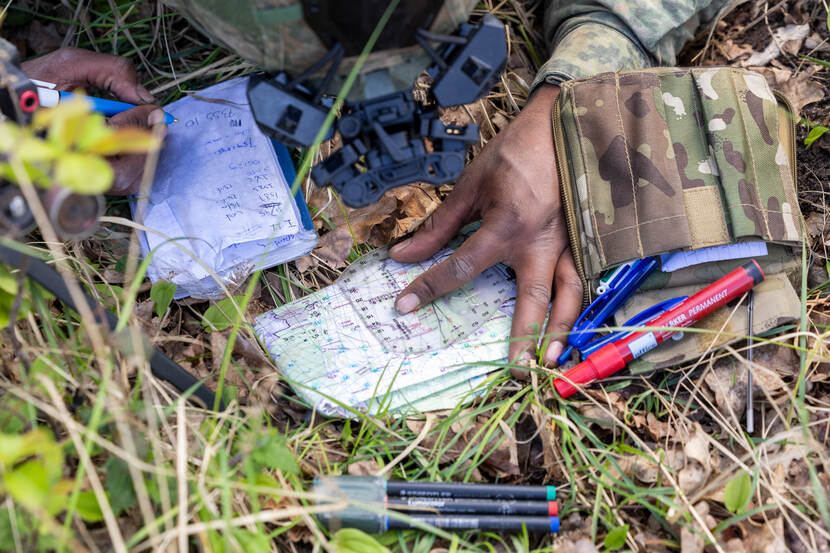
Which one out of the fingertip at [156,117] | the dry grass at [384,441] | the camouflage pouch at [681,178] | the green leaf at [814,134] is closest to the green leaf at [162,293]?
the dry grass at [384,441]

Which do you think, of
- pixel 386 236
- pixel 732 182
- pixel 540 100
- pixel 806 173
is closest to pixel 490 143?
pixel 540 100

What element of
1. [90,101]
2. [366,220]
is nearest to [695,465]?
[366,220]

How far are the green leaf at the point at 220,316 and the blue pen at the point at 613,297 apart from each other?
0.86 m

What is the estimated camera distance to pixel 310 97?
1.13 metres

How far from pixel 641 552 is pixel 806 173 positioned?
122 centimetres

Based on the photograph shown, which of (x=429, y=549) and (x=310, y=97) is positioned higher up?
(x=310, y=97)

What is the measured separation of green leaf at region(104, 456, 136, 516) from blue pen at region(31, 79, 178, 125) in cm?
80

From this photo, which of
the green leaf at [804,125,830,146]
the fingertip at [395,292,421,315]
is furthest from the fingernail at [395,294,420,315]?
the green leaf at [804,125,830,146]

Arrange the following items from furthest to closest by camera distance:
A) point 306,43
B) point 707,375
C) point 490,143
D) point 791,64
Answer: point 791,64 → point 490,143 → point 707,375 → point 306,43

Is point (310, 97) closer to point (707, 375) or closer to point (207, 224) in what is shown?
point (207, 224)

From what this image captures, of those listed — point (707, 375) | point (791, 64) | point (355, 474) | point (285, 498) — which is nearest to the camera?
point (285, 498)

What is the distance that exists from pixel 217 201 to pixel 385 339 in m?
0.63

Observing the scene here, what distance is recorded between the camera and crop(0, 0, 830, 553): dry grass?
102cm

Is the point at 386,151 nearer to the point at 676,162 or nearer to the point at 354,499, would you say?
the point at 354,499
